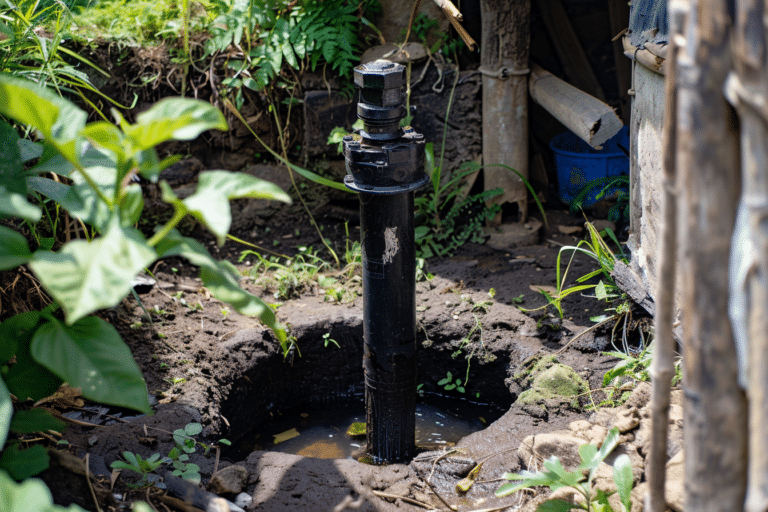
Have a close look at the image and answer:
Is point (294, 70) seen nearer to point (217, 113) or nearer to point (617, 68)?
point (617, 68)

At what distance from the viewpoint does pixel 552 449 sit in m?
2.04

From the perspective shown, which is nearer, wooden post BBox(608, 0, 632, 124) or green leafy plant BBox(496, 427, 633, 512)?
green leafy plant BBox(496, 427, 633, 512)

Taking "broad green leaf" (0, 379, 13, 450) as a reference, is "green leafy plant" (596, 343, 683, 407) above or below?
below

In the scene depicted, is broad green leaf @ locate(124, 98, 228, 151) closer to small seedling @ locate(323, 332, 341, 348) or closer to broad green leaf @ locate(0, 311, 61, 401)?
broad green leaf @ locate(0, 311, 61, 401)

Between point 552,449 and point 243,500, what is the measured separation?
1006 mm

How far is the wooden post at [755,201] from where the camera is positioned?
1054 millimetres

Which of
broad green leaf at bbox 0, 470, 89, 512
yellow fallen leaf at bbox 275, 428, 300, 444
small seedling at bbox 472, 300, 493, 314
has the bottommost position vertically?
yellow fallen leaf at bbox 275, 428, 300, 444

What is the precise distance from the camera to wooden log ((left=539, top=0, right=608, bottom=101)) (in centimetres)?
Result: 405

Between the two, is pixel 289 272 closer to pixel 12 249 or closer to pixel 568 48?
pixel 12 249

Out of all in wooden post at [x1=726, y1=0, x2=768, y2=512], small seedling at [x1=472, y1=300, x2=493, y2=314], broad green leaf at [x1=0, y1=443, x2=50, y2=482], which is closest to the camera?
wooden post at [x1=726, y1=0, x2=768, y2=512]

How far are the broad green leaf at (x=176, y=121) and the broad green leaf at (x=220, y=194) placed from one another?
Answer: 11cm

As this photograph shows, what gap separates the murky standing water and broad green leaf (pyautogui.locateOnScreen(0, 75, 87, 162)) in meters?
1.75

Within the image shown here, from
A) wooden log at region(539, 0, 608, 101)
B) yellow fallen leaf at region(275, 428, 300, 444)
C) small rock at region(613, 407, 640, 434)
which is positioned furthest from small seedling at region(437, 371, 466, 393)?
wooden log at region(539, 0, 608, 101)

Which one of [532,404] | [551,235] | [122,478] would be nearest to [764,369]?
[532,404]
